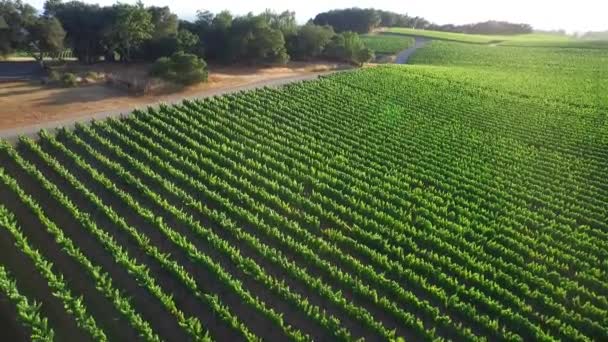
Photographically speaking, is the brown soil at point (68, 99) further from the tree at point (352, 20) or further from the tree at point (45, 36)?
the tree at point (352, 20)

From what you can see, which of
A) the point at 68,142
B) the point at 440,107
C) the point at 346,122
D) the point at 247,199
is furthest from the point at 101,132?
the point at 440,107

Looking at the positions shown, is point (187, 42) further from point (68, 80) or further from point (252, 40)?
point (68, 80)

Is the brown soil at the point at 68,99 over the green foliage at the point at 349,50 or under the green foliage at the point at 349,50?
under

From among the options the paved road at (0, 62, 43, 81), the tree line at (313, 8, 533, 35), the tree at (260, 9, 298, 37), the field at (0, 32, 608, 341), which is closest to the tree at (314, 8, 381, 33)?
the tree line at (313, 8, 533, 35)

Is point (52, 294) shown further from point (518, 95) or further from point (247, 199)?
point (518, 95)

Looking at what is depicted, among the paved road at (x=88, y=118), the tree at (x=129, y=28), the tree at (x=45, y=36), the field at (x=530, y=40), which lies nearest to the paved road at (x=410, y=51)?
the field at (x=530, y=40)

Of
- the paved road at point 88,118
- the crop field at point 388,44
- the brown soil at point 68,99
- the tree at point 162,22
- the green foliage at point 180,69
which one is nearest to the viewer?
the paved road at point 88,118

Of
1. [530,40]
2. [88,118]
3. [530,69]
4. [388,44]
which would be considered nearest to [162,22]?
[88,118]
